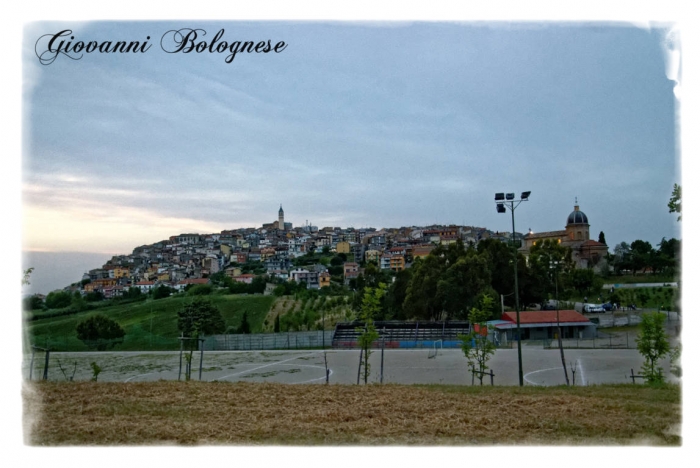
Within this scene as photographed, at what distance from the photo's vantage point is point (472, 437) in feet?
17.7

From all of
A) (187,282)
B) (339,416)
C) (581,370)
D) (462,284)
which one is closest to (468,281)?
(462,284)

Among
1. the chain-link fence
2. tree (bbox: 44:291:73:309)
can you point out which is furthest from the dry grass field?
tree (bbox: 44:291:73:309)

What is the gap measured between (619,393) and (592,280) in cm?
4303

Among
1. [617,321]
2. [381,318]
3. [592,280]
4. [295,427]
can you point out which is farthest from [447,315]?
[295,427]

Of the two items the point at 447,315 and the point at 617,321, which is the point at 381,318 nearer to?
the point at 447,315

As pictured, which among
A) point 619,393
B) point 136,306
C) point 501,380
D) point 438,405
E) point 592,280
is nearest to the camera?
point 438,405

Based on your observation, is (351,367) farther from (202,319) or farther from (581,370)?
(202,319)

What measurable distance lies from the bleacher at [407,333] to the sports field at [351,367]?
2349 millimetres

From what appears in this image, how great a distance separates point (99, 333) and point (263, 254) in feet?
222

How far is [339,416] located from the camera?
6168 millimetres

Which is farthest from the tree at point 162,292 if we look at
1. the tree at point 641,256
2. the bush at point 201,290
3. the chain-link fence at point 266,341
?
the tree at point 641,256

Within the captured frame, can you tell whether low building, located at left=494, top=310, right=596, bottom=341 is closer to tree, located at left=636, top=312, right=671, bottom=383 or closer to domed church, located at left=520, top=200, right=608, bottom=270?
tree, located at left=636, top=312, right=671, bottom=383

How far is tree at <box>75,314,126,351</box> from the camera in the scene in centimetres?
3350

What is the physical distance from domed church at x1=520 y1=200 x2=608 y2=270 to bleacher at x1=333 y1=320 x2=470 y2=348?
3032cm
